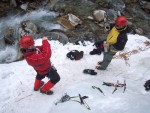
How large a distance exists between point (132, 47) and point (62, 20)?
301 centimetres

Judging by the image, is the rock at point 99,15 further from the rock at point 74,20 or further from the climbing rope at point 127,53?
the climbing rope at point 127,53

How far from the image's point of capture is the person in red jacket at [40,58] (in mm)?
5469

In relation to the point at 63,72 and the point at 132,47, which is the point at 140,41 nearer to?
the point at 132,47

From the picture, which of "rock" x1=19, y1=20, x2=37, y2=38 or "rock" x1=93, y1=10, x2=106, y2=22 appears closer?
"rock" x1=19, y1=20, x2=37, y2=38

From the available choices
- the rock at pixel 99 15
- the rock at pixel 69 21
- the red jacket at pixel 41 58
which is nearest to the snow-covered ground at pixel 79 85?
the red jacket at pixel 41 58

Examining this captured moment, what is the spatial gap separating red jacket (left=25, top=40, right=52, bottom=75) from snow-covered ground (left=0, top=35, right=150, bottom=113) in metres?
0.91

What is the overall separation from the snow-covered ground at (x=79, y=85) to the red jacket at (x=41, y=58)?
2.99 feet

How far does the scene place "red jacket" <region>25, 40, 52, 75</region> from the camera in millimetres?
5586

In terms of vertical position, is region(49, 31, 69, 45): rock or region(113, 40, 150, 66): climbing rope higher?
region(113, 40, 150, 66): climbing rope

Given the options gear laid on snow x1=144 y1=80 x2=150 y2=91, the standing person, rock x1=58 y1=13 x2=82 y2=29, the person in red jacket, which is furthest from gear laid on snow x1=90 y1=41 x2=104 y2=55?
the person in red jacket

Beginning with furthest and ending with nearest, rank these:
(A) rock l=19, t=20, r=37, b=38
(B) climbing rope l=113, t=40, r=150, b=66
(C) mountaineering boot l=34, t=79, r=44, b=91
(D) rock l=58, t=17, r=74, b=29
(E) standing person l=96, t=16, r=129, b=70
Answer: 1. (D) rock l=58, t=17, r=74, b=29
2. (A) rock l=19, t=20, r=37, b=38
3. (B) climbing rope l=113, t=40, r=150, b=66
4. (C) mountaineering boot l=34, t=79, r=44, b=91
5. (E) standing person l=96, t=16, r=129, b=70

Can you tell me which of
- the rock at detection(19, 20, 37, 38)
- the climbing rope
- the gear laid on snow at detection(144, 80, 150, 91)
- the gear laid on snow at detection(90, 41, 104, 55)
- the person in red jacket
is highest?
the person in red jacket

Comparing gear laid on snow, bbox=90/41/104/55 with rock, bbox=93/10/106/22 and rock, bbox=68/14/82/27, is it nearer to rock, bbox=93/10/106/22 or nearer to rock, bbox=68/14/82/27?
rock, bbox=68/14/82/27

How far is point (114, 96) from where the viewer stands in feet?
20.4
